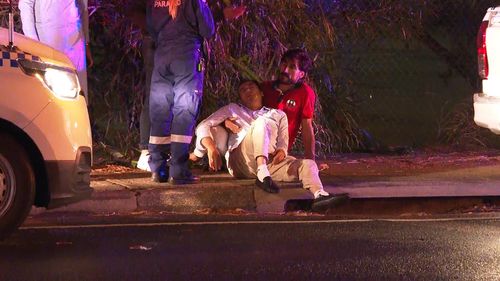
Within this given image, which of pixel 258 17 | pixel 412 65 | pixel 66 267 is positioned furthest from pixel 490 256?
pixel 412 65

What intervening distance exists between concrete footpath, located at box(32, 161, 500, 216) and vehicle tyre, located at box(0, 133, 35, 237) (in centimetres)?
160

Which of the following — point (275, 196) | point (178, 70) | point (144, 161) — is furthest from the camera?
point (144, 161)

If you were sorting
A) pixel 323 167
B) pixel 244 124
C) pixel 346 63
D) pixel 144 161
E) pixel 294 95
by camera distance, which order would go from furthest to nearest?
1. pixel 346 63
2. pixel 323 167
3. pixel 144 161
4. pixel 294 95
5. pixel 244 124

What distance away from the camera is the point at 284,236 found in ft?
22.0

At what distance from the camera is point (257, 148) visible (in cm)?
812

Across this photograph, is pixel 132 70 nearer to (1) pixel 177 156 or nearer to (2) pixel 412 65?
(1) pixel 177 156

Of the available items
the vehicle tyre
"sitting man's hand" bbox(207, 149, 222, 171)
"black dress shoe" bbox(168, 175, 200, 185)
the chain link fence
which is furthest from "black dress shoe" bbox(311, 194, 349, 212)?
the vehicle tyre

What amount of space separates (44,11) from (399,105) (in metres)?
6.21

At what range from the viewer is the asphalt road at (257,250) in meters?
5.58

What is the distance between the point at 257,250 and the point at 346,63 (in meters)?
5.57

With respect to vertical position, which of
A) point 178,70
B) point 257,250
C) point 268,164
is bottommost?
point 257,250

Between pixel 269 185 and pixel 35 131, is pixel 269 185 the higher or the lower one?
the lower one

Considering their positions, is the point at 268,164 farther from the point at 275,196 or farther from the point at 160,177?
the point at 160,177

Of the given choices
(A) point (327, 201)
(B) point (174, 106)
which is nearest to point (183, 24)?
(B) point (174, 106)
